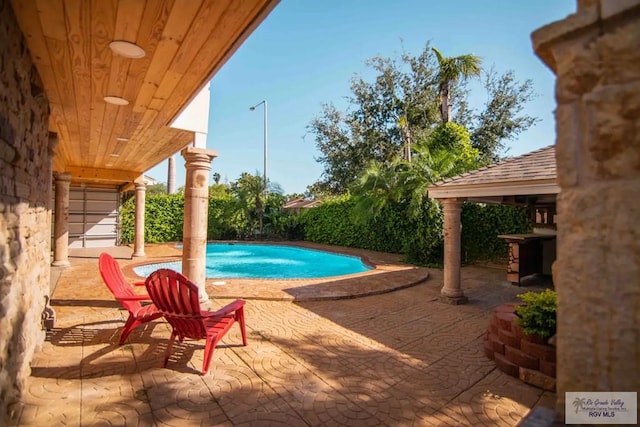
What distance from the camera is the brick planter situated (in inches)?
125

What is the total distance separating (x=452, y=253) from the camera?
6.27 metres

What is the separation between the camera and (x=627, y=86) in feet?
2.91

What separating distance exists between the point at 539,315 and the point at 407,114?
723 inches

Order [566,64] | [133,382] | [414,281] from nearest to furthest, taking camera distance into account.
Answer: [566,64]
[133,382]
[414,281]

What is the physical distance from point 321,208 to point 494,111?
1241 centimetres


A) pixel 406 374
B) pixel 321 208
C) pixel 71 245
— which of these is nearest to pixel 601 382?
pixel 406 374

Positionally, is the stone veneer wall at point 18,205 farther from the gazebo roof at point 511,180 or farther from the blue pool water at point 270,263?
the blue pool water at point 270,263

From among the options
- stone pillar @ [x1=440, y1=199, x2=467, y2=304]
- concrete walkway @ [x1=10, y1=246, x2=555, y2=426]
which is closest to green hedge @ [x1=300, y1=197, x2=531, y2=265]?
stone pillar @ [x1=440, y1=199, x2=467, y2=304]

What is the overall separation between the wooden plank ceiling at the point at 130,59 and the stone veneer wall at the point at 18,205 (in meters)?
0.19

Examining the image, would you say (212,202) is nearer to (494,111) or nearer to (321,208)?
(321,208)

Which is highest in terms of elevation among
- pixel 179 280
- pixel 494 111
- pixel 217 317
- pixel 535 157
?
pixel 494 111

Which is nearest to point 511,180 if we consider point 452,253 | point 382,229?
point 452,253

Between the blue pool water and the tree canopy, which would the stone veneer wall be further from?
the tree canopy

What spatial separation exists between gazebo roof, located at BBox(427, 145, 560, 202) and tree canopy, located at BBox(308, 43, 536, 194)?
42.3ft
